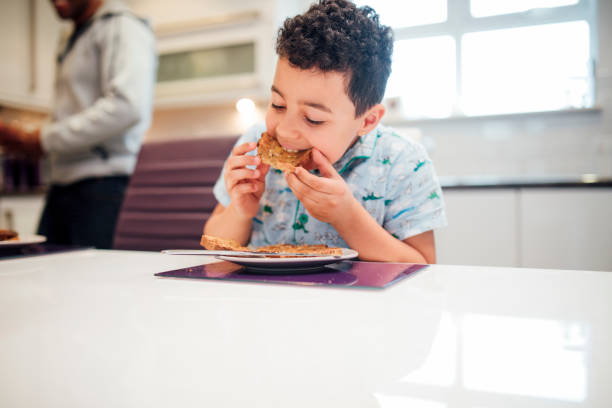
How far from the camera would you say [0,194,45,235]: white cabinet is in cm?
339

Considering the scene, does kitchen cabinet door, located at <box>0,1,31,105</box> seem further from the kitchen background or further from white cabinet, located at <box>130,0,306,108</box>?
white cabinet, located at <box>130,0,306,108</box>

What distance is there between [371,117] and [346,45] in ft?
0.52

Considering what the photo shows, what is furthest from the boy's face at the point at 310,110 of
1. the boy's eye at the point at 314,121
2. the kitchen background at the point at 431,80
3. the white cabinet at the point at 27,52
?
the white cabinet at the point at 27,52

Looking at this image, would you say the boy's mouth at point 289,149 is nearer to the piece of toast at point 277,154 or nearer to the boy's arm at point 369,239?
the piece of toast at point 277,154

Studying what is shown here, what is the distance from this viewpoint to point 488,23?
131 inches

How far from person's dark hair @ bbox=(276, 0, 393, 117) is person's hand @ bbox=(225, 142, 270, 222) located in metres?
0.18

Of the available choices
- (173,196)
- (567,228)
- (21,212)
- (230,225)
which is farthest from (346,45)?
(21,212)

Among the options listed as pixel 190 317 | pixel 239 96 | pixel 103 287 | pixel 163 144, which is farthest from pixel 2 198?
pixel 190 317

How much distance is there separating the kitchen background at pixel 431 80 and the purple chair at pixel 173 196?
4.97ft

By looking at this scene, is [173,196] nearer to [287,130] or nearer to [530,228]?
[287,130]

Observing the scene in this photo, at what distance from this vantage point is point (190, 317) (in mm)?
422

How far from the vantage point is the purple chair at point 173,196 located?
1364 mm

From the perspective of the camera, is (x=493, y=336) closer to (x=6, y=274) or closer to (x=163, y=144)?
(x=6, y=274)

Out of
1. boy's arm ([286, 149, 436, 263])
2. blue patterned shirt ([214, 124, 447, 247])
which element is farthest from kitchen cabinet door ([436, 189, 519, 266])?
boy's arm ([286, 149, 436, 263])
